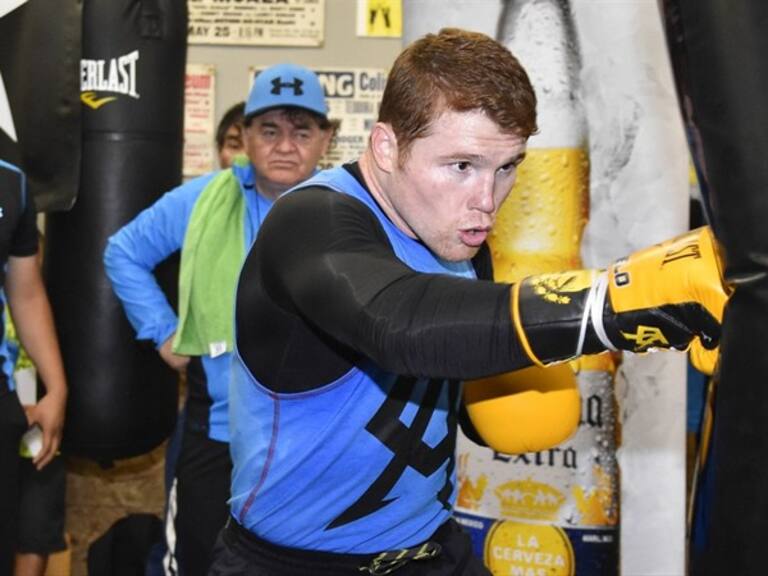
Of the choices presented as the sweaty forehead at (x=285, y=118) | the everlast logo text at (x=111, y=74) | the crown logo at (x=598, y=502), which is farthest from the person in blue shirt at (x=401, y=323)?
the everlast logo text at (x=111, y=74)

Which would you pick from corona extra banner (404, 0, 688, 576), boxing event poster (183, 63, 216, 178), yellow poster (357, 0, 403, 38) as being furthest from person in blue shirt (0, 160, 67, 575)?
yellow poster (357, 0, 403, 38)

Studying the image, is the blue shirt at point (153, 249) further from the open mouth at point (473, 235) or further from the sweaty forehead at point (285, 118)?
the open mouth at point (473, 235)

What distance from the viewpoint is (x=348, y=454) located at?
145cm

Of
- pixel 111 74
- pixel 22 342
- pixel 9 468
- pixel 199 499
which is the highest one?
pixel 111 74

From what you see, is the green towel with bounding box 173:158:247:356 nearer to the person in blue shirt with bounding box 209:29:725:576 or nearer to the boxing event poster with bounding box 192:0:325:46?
the person in blue shirt with bounding box 209:29:725:576

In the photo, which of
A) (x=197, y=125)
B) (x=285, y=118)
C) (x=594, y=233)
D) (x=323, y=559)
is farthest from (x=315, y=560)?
(x=197, y=125)

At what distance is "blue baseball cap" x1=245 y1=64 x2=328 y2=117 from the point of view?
2.61 meters

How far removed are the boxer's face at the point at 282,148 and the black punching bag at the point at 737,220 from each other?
159 cm

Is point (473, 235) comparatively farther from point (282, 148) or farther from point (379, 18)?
point (379, 18)

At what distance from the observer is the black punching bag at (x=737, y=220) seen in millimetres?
936

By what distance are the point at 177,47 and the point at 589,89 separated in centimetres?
146

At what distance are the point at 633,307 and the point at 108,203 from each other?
7.23 feet

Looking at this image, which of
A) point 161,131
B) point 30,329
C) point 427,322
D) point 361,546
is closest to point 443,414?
point 361,546

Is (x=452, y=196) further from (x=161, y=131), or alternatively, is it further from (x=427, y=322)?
(x=161, y=131)
